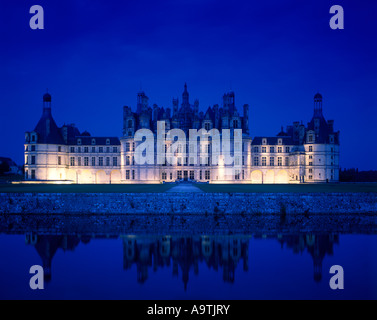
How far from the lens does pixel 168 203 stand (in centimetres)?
2778

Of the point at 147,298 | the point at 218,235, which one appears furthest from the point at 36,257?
the point at 218,235

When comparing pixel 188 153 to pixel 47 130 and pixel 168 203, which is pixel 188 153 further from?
pixel 168 203

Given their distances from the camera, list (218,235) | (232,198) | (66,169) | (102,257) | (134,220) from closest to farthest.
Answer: (102,257) → (218,235) → (134,220) → (232,198) → (66,169)

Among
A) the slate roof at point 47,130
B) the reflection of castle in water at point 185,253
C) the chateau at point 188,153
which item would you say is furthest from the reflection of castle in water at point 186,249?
the slate roof at point 47,130

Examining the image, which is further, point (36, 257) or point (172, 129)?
point (172, 129)

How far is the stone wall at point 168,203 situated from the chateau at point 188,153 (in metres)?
25.2

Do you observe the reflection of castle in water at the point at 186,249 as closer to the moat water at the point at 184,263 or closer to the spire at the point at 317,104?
the moat water at the point at 184,263

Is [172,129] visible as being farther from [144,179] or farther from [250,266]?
[250,266]

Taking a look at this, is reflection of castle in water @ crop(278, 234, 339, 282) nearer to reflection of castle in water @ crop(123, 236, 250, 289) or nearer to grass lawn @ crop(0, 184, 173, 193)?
reflection of castle in water @ crop(123, 236, 250, 289)

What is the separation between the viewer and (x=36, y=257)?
17344 millimetres

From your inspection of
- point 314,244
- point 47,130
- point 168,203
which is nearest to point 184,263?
point 314,244

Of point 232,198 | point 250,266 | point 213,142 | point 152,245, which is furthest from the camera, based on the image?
point 213,142

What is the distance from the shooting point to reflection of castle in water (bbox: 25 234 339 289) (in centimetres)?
1590
